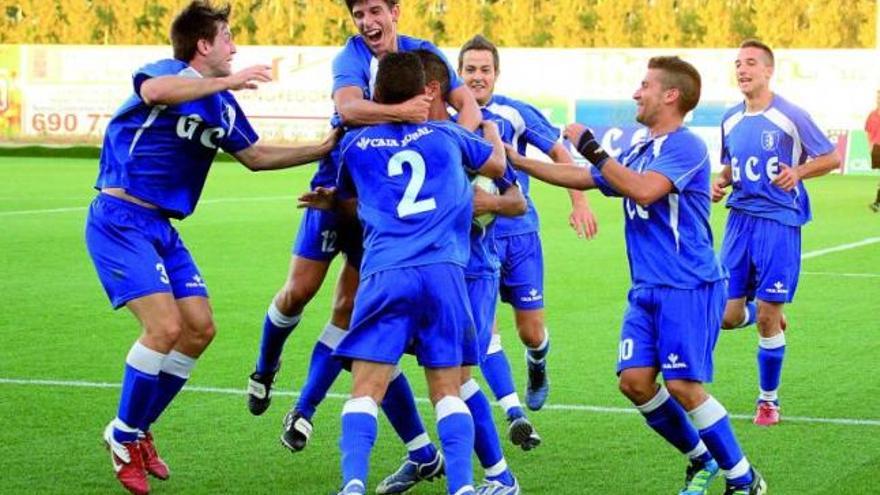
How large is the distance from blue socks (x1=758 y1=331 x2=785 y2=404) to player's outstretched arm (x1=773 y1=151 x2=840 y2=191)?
33.9 inches

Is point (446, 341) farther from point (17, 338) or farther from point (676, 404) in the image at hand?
point (17, 338)

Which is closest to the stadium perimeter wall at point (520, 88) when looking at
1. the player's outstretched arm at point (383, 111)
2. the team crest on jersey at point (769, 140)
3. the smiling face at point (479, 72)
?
the team crest on jersey at point (769, 140)

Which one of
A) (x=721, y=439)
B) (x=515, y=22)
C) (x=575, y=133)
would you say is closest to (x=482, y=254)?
(x=575, y=133)

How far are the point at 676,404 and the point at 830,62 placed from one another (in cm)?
2731

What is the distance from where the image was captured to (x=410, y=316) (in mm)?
6457

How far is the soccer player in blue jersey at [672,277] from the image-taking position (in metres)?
7.01

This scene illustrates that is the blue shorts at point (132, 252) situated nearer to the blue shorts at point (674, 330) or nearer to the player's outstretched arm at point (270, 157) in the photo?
the player's outstretched arm at point (270, 157)

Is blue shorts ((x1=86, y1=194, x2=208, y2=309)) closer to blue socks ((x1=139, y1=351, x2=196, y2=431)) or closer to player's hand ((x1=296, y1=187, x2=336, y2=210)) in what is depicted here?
blue socks ((x1=139, y1=351, x2=196, y2=431))

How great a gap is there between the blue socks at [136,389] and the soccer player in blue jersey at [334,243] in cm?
68

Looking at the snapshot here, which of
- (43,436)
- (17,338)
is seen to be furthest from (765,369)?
(17,338)

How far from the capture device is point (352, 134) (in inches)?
261

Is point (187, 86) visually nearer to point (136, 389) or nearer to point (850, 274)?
point (136, 389)

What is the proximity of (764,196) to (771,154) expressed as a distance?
0.25 meters

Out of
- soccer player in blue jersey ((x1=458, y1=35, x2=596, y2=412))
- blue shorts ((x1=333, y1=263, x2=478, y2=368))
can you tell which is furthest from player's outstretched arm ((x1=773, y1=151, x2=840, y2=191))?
blue shorts ((x1=333, y1=263, x2=478, y2=368))
